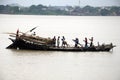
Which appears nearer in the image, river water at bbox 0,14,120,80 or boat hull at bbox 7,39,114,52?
river water at bbox 0,14,120,80

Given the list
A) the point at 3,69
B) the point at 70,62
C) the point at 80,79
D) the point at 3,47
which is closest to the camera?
the point at 80,79

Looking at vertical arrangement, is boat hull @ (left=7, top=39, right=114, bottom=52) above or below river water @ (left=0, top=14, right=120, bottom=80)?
above

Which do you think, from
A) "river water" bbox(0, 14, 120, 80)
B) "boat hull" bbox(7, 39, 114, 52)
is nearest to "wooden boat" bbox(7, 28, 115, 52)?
"boat hull" bbox(7, 39, 114, 52)

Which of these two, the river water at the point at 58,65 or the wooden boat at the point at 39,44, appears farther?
the wooden boat at the point at 39,44

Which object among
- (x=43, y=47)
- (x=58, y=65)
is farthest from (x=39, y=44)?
(x=58, y=65)

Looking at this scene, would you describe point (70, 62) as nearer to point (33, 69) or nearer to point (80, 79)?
point (33, 69)

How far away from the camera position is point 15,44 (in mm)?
38812

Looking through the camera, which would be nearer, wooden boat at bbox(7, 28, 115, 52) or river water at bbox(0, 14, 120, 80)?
river water at bbox(0, 14, 120, 80)

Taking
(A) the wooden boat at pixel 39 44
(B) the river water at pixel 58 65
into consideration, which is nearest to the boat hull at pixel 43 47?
(A) the wooden boat at pixel 39 44

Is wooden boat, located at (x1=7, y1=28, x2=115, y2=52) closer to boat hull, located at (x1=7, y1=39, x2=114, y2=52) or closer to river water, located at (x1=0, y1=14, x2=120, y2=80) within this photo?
boat hull, located at (x1=7, y1=39, x2=114, y2=52)

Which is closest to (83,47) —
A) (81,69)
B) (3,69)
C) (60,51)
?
(60,51)

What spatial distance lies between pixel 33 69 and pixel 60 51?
8513mm

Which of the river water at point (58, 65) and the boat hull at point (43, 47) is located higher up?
the boat hull at point (43, 47)

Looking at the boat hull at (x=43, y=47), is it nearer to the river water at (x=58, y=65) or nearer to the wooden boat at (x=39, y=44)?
the wooden boat at (x=39, y=44)
